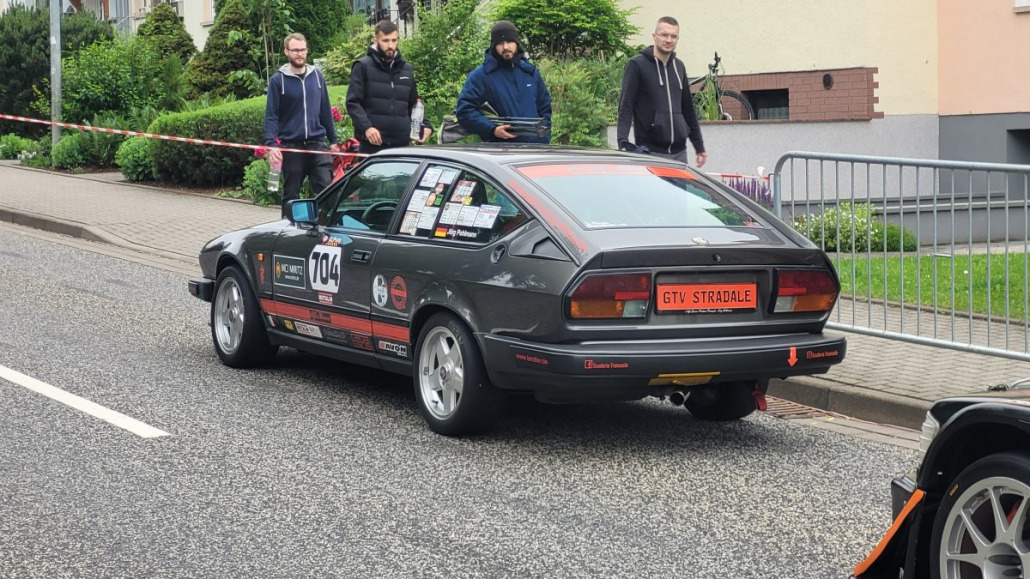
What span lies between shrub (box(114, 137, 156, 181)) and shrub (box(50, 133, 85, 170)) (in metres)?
2.25

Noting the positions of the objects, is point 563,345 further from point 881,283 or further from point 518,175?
point 881,283

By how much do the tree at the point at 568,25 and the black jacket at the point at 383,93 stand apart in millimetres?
7771

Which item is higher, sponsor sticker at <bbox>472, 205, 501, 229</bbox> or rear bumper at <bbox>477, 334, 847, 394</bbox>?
sponsor sticker at <bbox>472, 205, 501, 229</bbox>

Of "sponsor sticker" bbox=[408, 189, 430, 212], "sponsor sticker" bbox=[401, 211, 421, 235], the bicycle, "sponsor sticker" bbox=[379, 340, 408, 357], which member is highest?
the bicycle

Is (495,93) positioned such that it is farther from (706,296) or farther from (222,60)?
(222,60)

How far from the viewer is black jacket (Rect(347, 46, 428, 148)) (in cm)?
1222

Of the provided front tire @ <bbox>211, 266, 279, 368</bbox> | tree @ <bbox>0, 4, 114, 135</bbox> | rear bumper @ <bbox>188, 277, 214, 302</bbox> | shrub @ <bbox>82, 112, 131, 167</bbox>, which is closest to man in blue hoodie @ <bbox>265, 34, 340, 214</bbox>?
rear bumper @ <bbox>188, 277, 214, 302</bbox>

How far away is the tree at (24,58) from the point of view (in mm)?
29391

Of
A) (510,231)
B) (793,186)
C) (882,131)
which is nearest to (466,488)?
(510,231)

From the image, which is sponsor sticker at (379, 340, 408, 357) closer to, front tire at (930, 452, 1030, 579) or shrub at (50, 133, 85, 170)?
front tire at (930, 452, 1030, 579)

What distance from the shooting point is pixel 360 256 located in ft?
25.0

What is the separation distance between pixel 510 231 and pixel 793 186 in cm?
300

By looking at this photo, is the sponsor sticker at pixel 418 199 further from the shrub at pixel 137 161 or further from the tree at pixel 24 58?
the tree at pixel 24 58

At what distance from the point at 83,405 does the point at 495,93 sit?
4.33 meters
